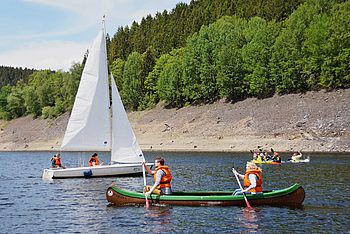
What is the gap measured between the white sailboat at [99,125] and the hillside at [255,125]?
42394 mm

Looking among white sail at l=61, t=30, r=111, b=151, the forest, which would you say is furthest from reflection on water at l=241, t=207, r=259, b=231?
the forest

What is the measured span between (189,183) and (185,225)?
18.0 metres

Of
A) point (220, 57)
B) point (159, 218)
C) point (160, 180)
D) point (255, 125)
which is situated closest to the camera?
point (159, 218)

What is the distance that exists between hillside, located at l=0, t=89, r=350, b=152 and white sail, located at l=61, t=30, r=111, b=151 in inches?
1718

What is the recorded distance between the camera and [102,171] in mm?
46906

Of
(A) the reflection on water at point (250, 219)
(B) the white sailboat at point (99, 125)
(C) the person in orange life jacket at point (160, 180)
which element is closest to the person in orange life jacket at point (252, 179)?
(A) the reflection on water at point (250, 219)

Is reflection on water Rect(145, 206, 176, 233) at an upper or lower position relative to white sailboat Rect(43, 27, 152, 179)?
lower

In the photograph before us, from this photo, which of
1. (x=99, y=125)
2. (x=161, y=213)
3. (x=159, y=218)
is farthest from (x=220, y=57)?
(x=159, y=218)

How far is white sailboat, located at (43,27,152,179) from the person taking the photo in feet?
151

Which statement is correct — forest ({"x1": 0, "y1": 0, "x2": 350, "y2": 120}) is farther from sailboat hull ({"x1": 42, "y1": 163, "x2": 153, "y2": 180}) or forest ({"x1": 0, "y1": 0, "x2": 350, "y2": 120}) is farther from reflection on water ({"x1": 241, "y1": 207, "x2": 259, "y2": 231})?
reflection on water ({"x1": 241, "y1": 207, "x2": 259, "y2": 231})

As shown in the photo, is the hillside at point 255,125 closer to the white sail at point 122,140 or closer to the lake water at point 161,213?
the lake water at point 161,213

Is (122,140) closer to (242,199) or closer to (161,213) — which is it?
(161,213)

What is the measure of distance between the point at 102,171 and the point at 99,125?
4.05 m

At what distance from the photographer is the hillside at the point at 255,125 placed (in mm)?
83188
